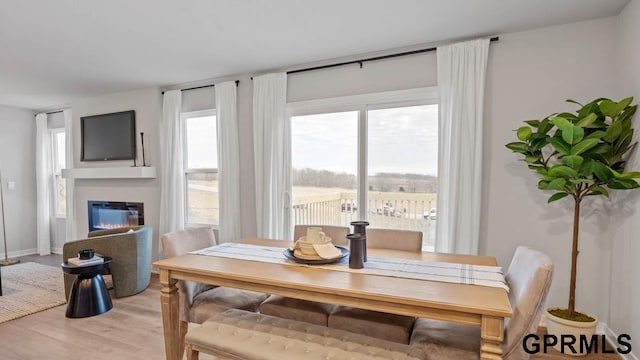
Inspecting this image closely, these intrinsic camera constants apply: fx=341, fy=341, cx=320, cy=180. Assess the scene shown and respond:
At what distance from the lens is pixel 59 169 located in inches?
225

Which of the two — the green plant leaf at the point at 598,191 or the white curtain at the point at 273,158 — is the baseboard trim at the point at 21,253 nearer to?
the white curtain at the point at 273,158

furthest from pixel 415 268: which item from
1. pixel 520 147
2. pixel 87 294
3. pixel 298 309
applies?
pixel 87 294

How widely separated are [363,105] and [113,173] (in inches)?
138

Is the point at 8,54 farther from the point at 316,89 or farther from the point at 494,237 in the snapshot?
the point at 494,237

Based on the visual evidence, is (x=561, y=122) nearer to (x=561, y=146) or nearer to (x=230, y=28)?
(x=561, y=146)

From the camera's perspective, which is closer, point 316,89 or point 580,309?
point 580,309

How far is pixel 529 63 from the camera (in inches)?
109

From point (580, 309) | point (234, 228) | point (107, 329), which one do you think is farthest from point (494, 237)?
point (107, 329)

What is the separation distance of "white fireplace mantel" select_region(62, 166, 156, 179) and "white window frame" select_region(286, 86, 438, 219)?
2.01 metres

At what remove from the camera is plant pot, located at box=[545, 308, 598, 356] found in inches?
92.2

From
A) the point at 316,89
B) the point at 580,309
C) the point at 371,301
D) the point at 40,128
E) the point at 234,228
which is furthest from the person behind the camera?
the point at 40,128

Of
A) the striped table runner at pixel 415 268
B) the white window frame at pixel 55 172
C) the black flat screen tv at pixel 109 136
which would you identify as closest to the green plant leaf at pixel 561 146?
the striped table runner at pixel 415 268

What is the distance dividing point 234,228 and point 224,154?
2.82 feet

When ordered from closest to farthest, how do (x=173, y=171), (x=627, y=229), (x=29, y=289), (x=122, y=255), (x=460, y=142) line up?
(x=627, y=229) < (x=460, y=142) < (x=122, y=255) < (x=29, y=289) < (x=173, y=171)
